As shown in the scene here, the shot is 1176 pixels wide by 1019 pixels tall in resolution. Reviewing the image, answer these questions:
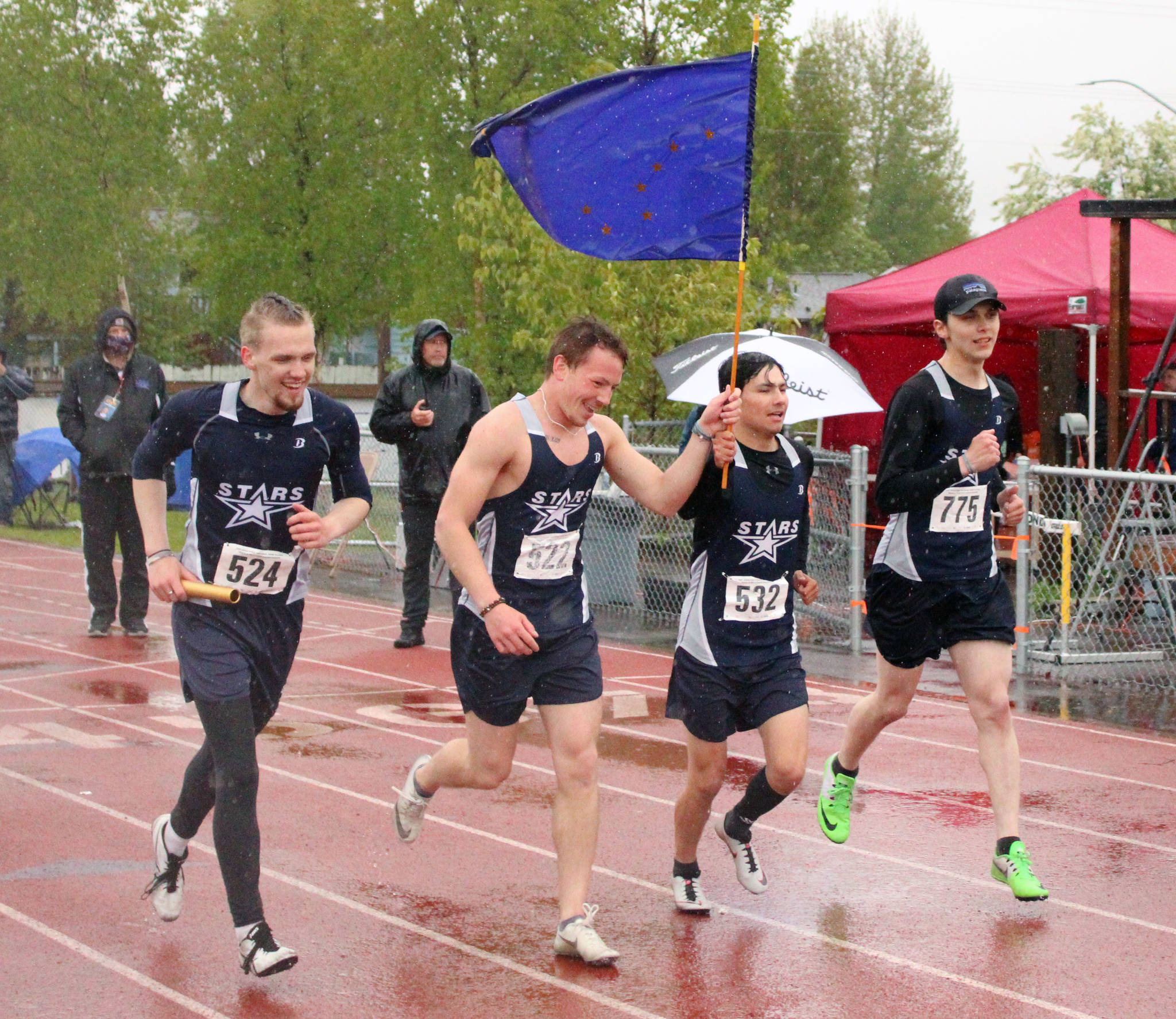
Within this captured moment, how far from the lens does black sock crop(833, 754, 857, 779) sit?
5.87 m

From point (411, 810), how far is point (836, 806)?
5.23 ft

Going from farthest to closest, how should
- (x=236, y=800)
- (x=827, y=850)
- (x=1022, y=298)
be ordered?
(x=1022, y=298) → (x=827, y=850) → (x=236, y=800)

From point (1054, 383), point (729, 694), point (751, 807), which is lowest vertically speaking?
point (751, 807)

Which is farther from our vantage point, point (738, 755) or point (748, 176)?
point (738, 755)

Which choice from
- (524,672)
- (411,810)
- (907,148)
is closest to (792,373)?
(411,810)

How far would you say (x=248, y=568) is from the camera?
4.63 meters

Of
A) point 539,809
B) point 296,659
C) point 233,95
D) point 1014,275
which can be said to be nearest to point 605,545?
point 296,659

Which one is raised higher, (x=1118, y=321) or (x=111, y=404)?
(x=1118, y=321)

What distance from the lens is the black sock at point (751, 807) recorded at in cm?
511

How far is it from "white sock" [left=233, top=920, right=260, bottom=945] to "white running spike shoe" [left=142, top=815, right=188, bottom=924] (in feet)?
1.77

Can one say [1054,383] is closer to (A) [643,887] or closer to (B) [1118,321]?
(B) [1118,321]

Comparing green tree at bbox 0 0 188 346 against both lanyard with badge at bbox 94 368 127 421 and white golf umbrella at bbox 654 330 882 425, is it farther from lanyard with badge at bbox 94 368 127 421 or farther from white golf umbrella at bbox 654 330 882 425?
lanyard with badge at bbox 94 368 127 421

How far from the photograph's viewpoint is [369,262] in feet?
112

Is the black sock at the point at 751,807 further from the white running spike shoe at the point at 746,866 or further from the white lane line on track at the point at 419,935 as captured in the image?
the white lane line on track at the point at 419,935
